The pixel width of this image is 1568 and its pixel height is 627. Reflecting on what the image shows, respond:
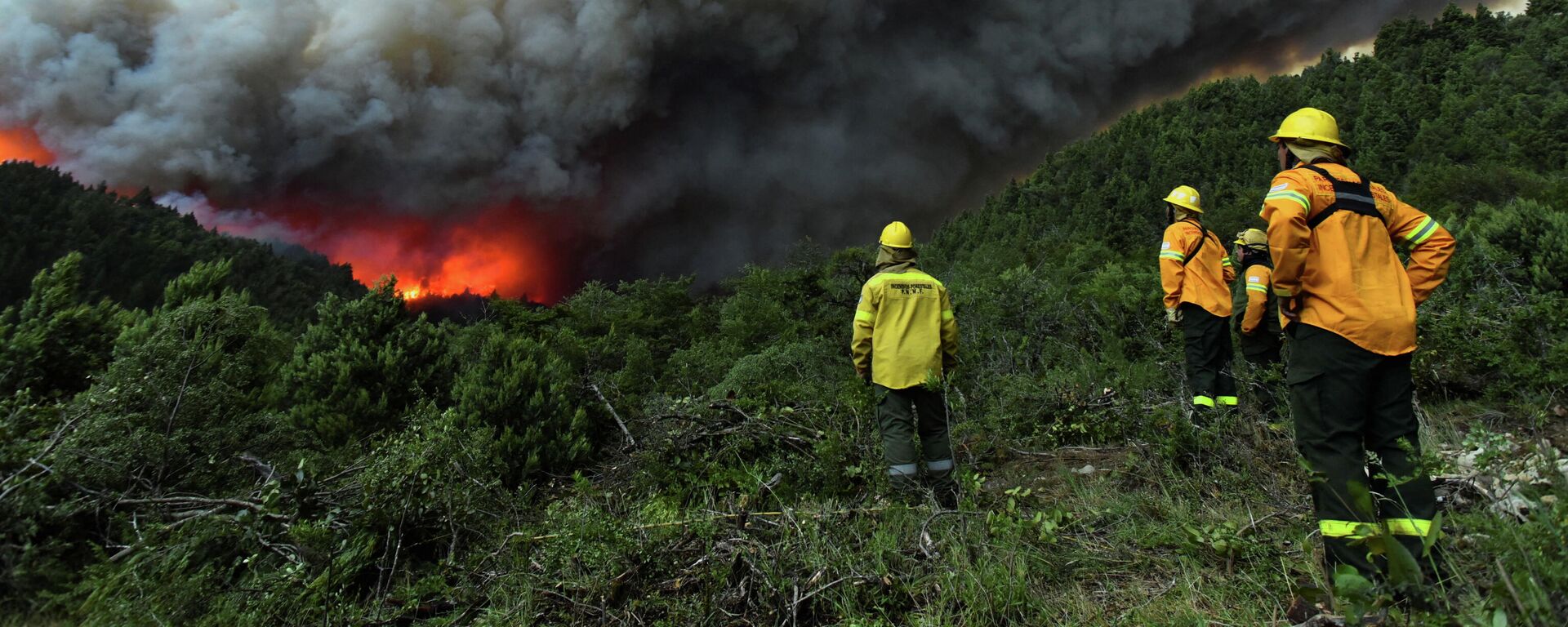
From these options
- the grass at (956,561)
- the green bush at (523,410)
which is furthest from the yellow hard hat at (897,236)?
the green bush at (523,410)

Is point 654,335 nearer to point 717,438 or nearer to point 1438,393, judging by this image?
point 717,438

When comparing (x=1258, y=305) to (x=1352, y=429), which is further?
(x=1258, y=305)

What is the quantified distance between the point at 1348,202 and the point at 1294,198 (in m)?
0.24

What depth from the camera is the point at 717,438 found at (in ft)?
16.8

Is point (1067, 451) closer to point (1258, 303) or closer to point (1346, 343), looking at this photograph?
point (1258, 303)

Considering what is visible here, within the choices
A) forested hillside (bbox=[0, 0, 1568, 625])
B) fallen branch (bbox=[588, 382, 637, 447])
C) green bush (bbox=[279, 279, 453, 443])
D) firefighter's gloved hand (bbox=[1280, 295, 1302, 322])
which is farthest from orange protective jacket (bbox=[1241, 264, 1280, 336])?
green bush (bbox=[279, 279, 453, 443])

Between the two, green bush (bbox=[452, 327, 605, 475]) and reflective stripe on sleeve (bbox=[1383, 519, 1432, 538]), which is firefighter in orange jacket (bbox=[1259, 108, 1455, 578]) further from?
green bush (bbox=[452, 327, 605, 475])

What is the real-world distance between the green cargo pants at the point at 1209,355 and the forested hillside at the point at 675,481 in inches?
18.5

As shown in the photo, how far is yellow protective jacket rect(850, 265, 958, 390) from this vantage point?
3.98 metres

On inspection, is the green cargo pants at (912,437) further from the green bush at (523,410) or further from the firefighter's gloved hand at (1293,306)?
the green bush at (523,410)

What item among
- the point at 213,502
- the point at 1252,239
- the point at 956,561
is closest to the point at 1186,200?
the point at 1252,239

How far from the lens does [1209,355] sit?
4859 mm

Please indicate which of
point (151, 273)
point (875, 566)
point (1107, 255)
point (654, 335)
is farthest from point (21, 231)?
point (1107, 255)

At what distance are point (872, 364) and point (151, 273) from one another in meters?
48.2
